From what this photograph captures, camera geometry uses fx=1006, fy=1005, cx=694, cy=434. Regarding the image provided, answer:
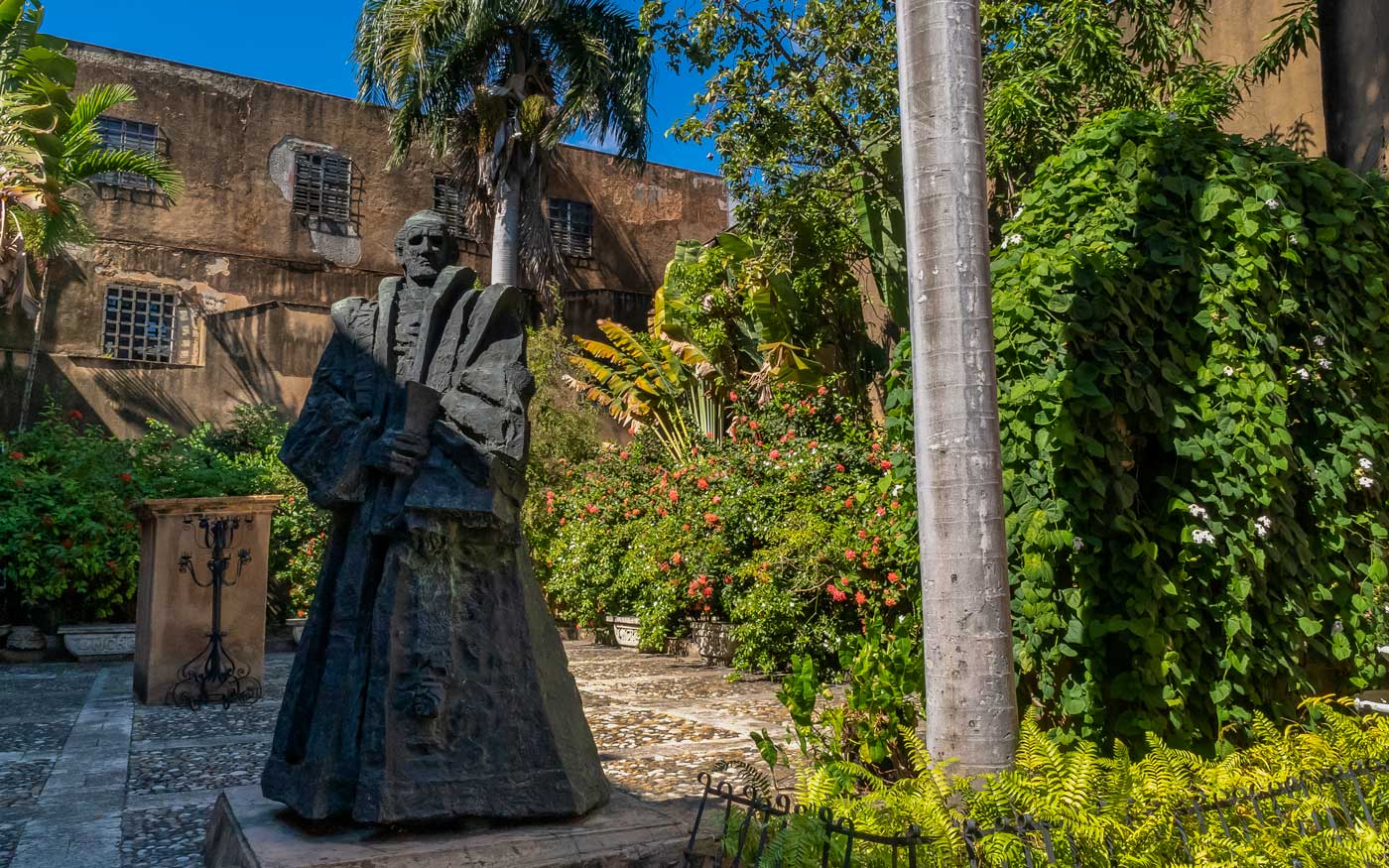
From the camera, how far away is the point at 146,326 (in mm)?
18156

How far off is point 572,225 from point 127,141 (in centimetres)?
891

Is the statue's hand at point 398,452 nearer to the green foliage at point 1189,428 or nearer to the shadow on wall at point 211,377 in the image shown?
the green foliage at point 1189,428

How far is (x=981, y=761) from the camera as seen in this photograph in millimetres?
3479

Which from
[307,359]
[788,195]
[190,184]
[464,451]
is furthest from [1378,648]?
[190,184]

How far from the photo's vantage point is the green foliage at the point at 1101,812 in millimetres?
2660

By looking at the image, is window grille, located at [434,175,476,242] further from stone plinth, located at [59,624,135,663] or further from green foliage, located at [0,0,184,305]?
stone plinth, located at [59,624,135,663]

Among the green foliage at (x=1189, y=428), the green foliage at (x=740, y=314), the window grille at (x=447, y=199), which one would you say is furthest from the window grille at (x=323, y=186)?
the green foliage at (x=1189, y=428)

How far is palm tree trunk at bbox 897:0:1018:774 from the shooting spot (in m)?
3.50

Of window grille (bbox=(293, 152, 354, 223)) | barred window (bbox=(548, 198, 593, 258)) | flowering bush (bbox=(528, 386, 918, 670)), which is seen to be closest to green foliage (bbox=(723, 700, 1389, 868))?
flowering bush (bbox=(528, 386, 918, 670))

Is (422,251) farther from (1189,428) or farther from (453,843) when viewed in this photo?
(1189,428)

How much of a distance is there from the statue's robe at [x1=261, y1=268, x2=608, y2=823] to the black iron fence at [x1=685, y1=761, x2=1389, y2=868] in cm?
75

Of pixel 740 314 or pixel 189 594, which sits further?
pixel 740 314

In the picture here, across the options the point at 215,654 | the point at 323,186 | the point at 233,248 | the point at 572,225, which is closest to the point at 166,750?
the point at 215,654

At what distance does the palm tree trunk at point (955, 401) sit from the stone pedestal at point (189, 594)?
24.3ft
